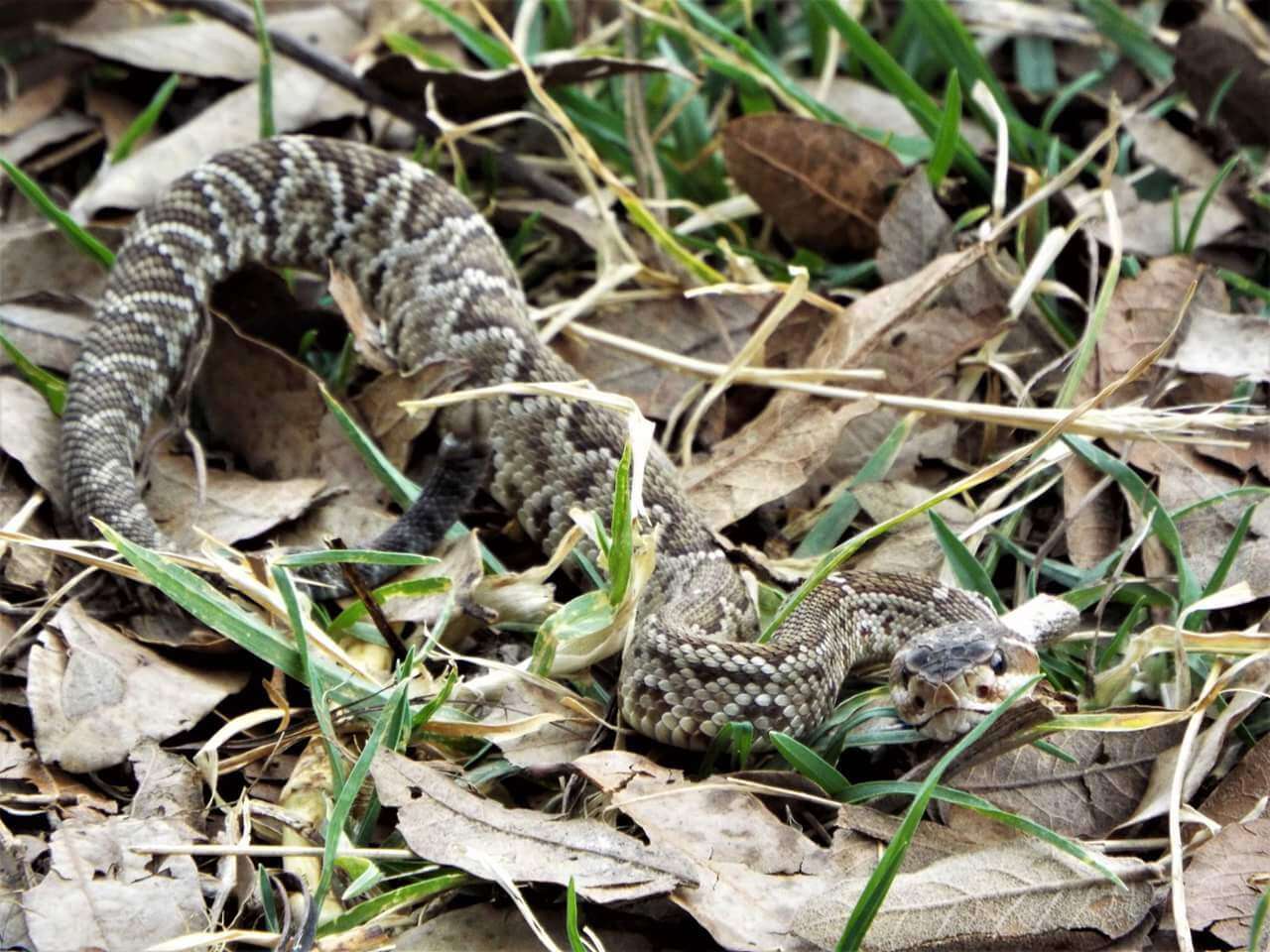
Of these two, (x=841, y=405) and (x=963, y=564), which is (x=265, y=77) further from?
(x=963, y=564)

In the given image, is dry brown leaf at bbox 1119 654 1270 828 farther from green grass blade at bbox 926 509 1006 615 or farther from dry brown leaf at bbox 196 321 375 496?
dry brown leaf at bbox 196 321 375 496

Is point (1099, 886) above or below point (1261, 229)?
below

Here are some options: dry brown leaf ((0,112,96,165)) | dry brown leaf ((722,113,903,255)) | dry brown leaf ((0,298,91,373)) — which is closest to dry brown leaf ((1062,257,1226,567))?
dry brown leaf ((722,113,903,255))

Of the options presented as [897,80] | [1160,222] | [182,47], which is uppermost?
[897,80]

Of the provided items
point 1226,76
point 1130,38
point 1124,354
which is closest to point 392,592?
point 1124,354

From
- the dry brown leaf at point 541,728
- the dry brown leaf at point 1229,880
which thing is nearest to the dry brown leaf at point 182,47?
the dry brown leaf at point 541,728

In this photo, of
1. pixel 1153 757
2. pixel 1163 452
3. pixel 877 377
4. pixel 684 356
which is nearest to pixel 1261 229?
pixel 1163 452

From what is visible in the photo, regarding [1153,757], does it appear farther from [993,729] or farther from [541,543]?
[541,543]
